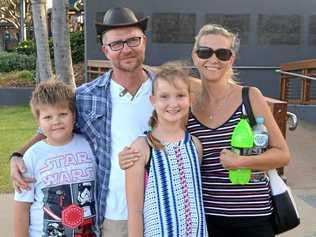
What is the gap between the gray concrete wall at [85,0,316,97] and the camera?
51.4 feet

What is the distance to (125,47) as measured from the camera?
Result: 2.76 meters

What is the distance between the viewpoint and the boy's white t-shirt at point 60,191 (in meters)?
2.78

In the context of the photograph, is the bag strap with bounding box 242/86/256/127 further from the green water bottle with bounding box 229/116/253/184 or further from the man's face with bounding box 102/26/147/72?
the man's face with bounding box 102/26/147/72

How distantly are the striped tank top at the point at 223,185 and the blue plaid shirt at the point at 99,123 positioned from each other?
44 cm

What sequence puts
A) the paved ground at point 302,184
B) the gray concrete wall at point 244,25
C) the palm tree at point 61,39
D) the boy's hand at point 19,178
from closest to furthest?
the boy's hand at point 19,178 → the paved ground at point 302,184 → the palm tree at point 61,39 → the gray concrete wall at point 244,25

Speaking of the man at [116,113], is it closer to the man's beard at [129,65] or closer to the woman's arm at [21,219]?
the man's beard at [129,65]

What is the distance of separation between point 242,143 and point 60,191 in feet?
3.09

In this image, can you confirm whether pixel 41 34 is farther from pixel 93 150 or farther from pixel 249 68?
pixel 93 150

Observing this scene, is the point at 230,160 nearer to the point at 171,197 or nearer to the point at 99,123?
the point at 171,197

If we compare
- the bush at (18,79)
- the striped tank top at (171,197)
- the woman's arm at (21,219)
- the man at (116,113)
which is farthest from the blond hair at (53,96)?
the bush at (18,79)

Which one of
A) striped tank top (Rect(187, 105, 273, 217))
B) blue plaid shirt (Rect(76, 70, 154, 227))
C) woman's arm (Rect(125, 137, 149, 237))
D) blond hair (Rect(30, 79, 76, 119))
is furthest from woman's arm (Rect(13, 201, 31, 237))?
striped tank top (Rect(187, 105, 273, 217))

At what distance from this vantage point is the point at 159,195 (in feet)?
8.18

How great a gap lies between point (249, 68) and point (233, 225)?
13215mm

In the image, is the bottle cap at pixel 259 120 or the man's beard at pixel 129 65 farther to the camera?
the man's beard at pixel 129 65
